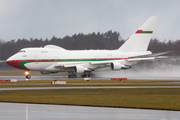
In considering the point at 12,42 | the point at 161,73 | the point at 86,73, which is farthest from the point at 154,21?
the point at 12,42

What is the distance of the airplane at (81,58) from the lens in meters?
52.5

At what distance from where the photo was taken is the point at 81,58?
54688 mm

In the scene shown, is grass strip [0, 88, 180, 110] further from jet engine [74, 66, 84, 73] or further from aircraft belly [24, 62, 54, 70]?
aircraft belly [24, 62, 54, 70]

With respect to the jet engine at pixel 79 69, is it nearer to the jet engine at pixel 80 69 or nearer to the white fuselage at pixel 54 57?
the jet engine at pixel 80 69

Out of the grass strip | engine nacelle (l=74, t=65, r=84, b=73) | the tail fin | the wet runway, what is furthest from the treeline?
the wet runway

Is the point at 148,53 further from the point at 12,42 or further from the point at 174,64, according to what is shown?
the point at 12,42

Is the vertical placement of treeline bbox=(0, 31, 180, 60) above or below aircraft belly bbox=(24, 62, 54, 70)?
above

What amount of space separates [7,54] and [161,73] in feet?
151

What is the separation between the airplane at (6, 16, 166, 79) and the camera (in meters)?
52.5

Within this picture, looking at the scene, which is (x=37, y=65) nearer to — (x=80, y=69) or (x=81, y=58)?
(x=80, y=69)

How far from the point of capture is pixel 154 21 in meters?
58.2

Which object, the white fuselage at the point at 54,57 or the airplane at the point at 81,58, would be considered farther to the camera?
the airplane at the point at 81,58

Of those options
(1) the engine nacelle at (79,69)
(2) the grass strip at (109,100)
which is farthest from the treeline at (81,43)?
(2) the grass strip at (109,100)

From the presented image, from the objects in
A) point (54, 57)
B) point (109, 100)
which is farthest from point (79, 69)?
point (109, 100)
